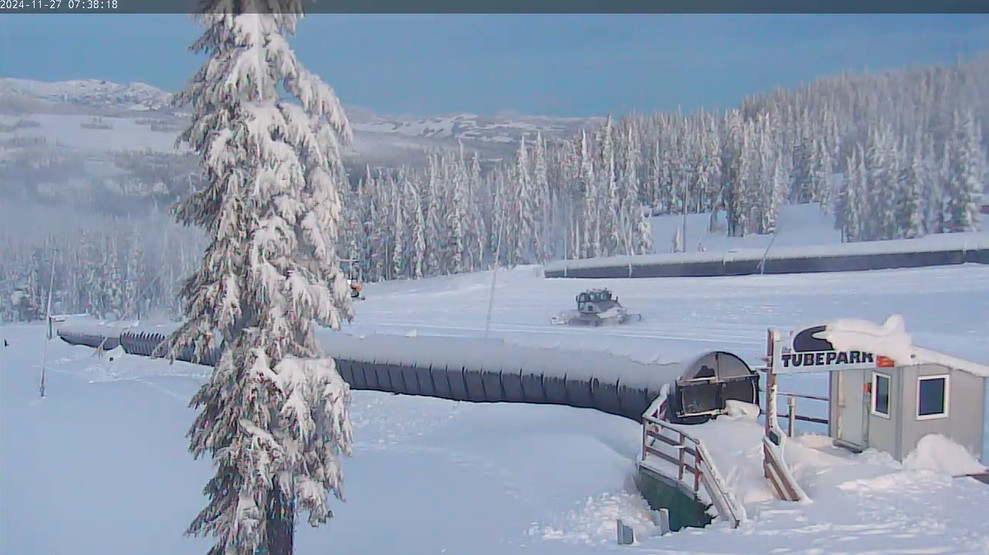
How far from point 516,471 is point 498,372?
5.86 m

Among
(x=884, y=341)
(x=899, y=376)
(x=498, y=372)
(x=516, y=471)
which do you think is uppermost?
(x=884, y=341)

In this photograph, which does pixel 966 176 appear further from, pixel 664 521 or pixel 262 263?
pixel 262 263

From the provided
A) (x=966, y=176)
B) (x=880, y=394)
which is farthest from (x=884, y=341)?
(x=966, y=176)

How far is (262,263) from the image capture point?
902 cm

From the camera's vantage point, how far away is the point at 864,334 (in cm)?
1217

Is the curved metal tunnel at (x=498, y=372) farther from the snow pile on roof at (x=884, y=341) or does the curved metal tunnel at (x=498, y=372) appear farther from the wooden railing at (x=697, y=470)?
the snow pile on roof at (x=884, y=341)

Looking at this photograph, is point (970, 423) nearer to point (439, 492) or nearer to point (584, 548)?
point (584, 548)

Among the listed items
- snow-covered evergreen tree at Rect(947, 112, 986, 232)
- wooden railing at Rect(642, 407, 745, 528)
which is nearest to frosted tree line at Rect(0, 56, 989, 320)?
snow-covered evergreen tree at Rect(947, 112, 986, 232)

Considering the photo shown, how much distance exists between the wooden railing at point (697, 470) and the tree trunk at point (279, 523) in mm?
5566

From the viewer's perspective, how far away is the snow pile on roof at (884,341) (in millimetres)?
12086

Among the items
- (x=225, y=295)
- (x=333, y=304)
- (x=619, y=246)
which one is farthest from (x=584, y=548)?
(x=619, y=246)

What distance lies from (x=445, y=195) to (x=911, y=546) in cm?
6617

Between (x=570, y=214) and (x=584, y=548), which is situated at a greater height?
(x=570, y=214)

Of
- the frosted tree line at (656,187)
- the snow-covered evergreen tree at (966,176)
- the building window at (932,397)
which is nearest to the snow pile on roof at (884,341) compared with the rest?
the building window at (932,397)
